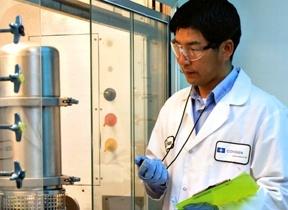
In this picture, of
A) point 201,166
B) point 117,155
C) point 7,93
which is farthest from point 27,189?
point 117,155

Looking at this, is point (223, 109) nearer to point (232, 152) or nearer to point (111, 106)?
point (232, 152)

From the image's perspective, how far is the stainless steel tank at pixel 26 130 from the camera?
1333mm

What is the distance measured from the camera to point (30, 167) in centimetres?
137

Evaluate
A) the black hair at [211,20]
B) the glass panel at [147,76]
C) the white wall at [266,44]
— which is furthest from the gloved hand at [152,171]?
the white wall at [266,44]

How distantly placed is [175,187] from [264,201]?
26 cm

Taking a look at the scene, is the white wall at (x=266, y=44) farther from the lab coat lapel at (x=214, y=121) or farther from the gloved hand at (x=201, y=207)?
the gloved hand at (x=201, y=207)

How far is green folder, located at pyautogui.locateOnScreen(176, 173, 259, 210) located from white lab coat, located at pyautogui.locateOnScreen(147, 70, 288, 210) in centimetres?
3

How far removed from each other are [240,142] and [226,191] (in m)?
0.18

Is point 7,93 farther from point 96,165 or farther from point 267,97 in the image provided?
point 267,97

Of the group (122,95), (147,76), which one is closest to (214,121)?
(122,95)

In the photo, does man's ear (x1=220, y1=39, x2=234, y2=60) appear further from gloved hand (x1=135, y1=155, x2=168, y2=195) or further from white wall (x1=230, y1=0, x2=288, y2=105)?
white wall (x1=230, y1=0, x2=288, y2=105)

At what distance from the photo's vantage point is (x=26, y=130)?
4.48ft

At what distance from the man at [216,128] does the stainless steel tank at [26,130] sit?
29 centimetres

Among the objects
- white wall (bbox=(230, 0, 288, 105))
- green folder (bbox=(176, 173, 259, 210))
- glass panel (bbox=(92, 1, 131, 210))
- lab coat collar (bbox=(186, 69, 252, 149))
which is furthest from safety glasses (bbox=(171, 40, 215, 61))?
white wall (bbox=(230, 0, 288, 105))
